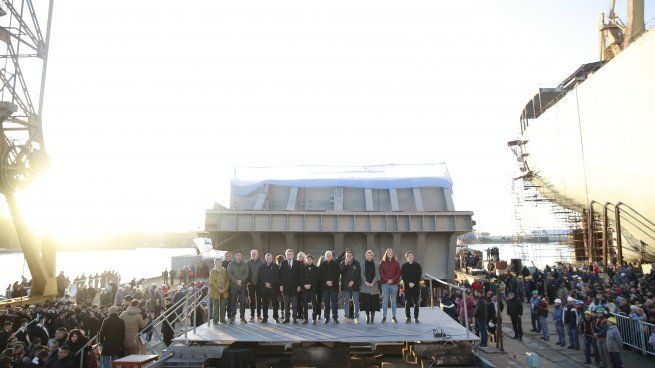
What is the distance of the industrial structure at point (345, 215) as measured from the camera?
1728cm

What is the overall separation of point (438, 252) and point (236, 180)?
9999 mm

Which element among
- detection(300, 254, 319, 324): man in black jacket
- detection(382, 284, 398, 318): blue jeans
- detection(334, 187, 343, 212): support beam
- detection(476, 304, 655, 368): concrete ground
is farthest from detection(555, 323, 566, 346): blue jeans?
detection(334, 187, 343, 212): support beam

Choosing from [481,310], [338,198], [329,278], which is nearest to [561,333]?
[481,310]

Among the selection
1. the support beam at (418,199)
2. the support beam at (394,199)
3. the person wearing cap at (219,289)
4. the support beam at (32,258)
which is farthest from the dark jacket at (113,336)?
the support beam at (32,258)

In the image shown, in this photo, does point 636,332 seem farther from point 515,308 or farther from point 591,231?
point 591,231

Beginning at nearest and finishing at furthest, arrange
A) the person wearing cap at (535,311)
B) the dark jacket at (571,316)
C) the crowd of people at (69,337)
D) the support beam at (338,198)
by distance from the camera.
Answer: the crowd of people at (69,337)
the dark jacket at (571,316)
the person wearing cap at (535,311)
the support beam at (338,198)

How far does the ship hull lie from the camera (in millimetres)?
25016

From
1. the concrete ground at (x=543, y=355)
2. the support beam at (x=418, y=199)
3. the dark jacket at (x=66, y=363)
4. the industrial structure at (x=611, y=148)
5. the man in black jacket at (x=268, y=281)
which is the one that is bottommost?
the concrete ground at (x=543, y=355)

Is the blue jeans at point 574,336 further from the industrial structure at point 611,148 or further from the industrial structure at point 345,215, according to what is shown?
the industrial structure at point 611,148

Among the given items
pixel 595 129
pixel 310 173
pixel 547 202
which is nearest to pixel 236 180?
pixel 310 173

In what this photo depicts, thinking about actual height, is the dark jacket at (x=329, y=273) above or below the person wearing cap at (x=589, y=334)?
above

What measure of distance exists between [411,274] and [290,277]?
10.1ft

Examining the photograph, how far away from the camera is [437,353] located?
864 centimetres

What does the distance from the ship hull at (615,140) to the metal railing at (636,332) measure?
16.7 m
